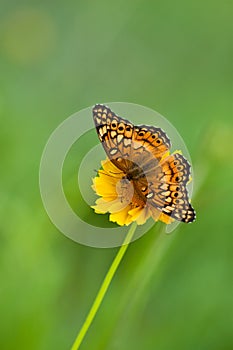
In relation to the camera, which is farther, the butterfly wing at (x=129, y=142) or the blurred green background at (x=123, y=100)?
the blurred green background at (x=123, y=100)

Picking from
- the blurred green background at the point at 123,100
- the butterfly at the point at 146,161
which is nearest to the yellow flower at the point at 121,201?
the butterfly at the point at 146,161

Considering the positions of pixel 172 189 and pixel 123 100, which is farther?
pixel 123 100

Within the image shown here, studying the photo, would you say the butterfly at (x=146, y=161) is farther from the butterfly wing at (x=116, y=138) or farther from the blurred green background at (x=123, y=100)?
the blurred green background at (x=123, y=100)

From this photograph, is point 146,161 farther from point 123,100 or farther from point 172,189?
point 123,100

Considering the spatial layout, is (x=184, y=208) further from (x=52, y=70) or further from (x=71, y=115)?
(x=52, y=70)

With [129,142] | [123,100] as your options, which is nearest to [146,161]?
[129,142]

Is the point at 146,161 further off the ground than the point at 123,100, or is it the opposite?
the point at 123,100

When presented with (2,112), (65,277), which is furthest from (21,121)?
(65,277)
